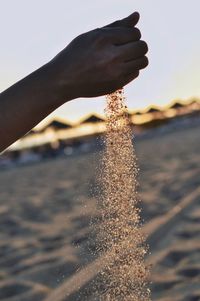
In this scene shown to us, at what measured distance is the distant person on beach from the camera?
200 cm

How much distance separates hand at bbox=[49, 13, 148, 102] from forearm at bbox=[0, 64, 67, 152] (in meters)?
0.04

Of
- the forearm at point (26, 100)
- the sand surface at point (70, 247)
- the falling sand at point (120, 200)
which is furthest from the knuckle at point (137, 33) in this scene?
the sand surface at point (70, 247)

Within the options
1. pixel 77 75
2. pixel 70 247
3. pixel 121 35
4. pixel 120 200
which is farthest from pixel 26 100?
pixel 70 247

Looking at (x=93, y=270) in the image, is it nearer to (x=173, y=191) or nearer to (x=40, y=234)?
(x=40, y=234)

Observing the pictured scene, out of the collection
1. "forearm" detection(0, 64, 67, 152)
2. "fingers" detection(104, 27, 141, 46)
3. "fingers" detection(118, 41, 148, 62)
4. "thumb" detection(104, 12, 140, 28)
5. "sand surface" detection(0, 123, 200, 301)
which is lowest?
"forearm" detection(0, 64, 67, 152)

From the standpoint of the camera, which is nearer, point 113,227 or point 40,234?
point 113,227

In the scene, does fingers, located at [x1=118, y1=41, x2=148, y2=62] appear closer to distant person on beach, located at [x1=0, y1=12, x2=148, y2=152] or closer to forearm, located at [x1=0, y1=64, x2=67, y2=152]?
distant person on beach, located at [x1=0, y1=12, x2=148, y2=152]

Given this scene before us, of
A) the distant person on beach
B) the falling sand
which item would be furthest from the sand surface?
the distant person on beach

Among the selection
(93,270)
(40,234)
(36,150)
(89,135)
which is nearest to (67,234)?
(40,234)

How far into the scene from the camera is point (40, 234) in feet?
25.2

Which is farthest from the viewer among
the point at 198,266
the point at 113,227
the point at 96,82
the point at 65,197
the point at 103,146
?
the point at 65,197

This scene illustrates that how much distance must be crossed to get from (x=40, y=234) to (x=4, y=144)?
5.70m

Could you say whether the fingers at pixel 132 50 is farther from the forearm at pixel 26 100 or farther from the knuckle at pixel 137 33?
the forearm at pixel 26 100

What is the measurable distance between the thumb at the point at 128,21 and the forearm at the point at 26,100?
11.4 inches
